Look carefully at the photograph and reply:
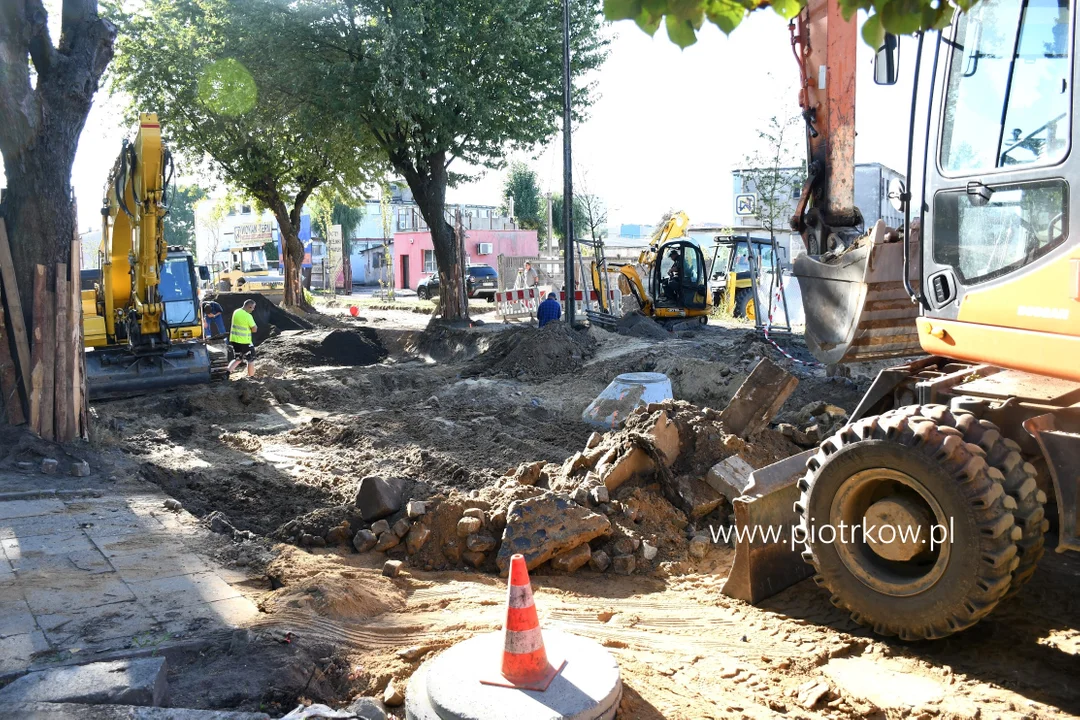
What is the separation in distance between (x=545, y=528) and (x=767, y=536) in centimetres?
156

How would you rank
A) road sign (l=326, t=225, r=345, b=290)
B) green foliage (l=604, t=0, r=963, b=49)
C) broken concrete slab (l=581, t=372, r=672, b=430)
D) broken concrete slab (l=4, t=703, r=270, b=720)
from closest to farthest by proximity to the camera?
green foliage (l=604, t=0, r=963, b=49) < broken concrete slab (l=4, t=703, r=270, b=720) < broken concrete slab (l=581, t=372, r=672, b=430) < road sign (l=326, t=225, r=345, b=290)

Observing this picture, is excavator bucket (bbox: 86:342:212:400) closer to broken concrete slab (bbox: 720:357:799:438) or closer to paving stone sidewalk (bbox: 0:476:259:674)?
paving stone sidewalk (bbox: 0:476:259:674)

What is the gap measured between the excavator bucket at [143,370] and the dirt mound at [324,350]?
4.62 m

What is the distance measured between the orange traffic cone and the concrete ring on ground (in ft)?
0.16

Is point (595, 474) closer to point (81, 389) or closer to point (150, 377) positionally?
point (81, 389)

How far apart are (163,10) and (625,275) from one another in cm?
1532

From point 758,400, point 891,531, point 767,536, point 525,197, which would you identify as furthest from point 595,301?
point 525,197

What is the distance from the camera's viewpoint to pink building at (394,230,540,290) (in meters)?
53.2

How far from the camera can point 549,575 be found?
19.9ft

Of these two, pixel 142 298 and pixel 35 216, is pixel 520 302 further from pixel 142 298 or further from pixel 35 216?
pixel 35 216

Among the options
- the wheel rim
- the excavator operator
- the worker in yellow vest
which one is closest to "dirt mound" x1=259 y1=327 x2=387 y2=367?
the worker in yellow vest

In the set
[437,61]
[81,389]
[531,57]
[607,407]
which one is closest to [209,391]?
[81,389]

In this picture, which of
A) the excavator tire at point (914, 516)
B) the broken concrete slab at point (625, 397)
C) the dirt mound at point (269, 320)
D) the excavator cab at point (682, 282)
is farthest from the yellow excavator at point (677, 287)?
the excavator tire at point (914, 516)

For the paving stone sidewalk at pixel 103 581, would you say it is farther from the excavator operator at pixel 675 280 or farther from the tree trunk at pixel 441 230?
the excavator operator at pixel 675 280
